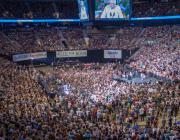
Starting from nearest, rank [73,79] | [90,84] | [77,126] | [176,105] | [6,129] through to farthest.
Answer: [6,129]
[77,126]
[176,105]
[90,84]
[73,79]

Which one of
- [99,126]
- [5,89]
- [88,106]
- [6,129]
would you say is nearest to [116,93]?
[88,106]

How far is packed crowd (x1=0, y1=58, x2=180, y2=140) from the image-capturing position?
67.8 feet

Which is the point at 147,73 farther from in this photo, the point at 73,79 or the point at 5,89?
the point at 5,89

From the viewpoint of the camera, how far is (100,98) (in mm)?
32062

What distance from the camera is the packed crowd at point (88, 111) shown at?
20672 mm

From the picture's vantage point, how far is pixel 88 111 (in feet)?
89.6

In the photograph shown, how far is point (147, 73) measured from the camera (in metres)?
45.0

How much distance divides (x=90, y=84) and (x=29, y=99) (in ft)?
35.6

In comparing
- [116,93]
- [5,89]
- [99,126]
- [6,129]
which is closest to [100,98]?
[116,93]

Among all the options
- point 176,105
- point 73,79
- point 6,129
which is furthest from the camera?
point 73,79

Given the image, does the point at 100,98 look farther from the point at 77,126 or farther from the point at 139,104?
the point at 77,126

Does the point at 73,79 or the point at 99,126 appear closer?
the point at 99,126

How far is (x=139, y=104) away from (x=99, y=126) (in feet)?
21.8

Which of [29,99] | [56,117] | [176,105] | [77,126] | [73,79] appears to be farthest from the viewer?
[73,79]
